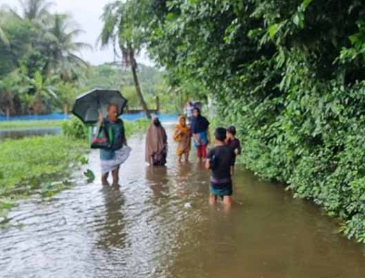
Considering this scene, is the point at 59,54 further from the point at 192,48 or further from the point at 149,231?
the point at 149,231

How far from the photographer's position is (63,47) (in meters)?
52.2

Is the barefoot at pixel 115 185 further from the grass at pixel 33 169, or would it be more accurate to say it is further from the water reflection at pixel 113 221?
the grass at pixel 33 169

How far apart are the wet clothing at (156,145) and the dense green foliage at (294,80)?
2300 mm

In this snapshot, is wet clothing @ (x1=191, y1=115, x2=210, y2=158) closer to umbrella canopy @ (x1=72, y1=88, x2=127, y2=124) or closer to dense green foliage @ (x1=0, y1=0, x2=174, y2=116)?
umbrella canopy @ (x1=72, y1=88, x2=127, y2=124)

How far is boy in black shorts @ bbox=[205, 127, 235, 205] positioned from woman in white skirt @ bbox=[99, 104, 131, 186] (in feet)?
10.4

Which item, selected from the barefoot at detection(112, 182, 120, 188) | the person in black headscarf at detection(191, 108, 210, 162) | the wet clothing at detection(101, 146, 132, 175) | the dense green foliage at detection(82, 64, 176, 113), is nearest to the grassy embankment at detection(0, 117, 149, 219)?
the wet clothing at detection(101, 146, 132, 175)

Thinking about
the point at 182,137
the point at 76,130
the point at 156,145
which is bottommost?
the point at 76,130

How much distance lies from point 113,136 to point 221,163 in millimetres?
3392

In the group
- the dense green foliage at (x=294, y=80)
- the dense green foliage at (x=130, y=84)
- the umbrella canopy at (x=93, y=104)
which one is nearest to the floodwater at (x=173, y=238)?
the dense green foliage at (x=294, y=80)

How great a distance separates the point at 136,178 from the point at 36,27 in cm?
4407

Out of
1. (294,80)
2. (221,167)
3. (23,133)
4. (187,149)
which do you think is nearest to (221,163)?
(221,167)

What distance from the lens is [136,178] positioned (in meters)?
11.8

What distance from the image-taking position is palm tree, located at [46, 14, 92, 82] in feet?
171

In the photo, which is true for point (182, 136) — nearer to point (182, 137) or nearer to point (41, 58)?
point (182, 137)
